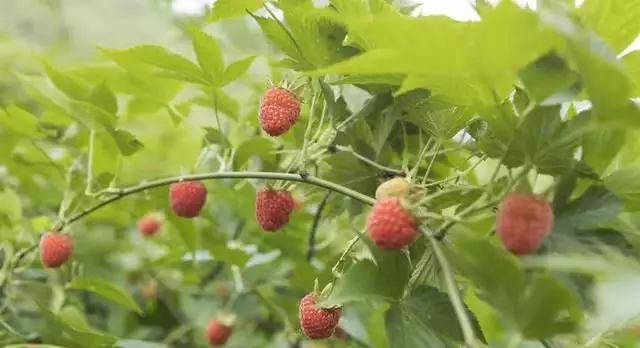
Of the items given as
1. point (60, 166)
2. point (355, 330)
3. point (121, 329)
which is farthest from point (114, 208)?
point (355, 330)

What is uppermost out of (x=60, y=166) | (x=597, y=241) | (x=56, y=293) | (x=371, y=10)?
(x=371, y=10)

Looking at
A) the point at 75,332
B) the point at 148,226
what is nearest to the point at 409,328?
the point at 75,332

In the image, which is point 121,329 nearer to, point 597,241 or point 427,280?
point 427,280

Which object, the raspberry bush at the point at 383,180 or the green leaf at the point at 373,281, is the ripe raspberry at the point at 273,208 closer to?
the raspberry bush at the point at 383,180

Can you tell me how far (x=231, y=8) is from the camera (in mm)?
622

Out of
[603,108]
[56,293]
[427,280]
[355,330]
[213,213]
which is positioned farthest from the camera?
[213,213]

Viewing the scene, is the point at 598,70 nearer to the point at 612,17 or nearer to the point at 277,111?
the point at 612,17

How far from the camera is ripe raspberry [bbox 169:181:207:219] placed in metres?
0.78

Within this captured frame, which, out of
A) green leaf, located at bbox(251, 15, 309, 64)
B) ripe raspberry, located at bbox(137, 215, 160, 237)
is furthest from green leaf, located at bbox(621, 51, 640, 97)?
ripe raspberry, located at bbox(137, 215, 160, 237)

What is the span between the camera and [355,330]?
0.80 meters

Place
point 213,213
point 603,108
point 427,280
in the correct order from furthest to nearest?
point 213,213 → point 427,280 → point 603,108

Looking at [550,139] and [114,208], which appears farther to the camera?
[114,208]

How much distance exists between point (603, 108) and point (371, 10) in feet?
0.75

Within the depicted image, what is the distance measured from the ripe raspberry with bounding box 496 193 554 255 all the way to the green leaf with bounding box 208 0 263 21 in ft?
0.91
